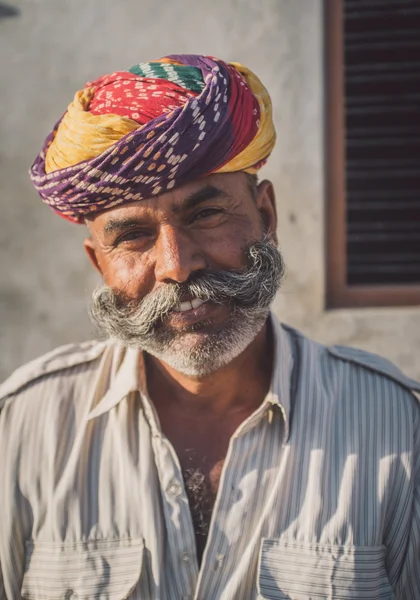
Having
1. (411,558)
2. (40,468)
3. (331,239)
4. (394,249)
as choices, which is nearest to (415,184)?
(394,249)

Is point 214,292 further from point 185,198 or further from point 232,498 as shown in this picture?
point 232,498

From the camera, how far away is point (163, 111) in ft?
5.51

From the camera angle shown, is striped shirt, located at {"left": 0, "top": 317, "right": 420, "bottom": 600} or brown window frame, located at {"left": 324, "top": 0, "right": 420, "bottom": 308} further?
brown window frame, located at {"left": 324, "top": 0, "right": 420, "bottom": 308}

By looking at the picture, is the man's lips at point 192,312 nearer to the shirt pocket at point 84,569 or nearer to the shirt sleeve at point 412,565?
the shirt pocket at point 84,569

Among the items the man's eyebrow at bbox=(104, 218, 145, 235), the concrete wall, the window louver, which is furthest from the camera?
the window louver

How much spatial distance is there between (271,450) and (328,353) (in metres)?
0.41

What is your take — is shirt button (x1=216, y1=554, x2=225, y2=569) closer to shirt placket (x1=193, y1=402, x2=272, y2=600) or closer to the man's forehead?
shirt placket (x1=193, y1=402, x2=272, y2=600)

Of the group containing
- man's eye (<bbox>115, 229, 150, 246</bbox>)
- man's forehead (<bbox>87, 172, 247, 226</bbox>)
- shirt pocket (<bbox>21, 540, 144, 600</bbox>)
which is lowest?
shirt pocket (<bbox>21, 540, 144, 600</bbox>)

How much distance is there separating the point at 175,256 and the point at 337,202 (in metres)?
1.92

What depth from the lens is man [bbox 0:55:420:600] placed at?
1712 millimetres

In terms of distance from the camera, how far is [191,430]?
197cm

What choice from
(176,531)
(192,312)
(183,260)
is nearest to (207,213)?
(183,260)

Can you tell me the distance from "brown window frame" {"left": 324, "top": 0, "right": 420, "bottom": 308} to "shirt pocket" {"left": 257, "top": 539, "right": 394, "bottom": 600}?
189 cm

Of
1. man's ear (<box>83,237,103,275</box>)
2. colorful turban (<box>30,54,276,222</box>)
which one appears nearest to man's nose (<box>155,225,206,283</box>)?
colorful turban (<box>30,54,276,222</box>)
